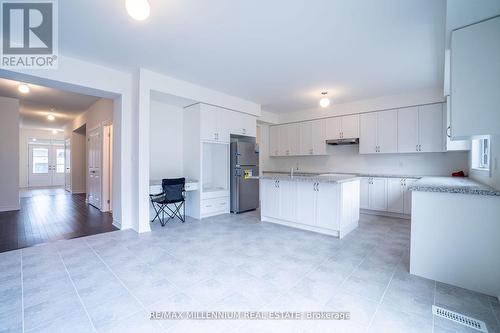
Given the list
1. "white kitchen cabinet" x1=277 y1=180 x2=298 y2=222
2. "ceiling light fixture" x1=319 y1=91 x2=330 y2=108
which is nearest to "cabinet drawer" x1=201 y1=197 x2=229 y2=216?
"white kitchen cabinet" x1=277 y1=180 x2=298 y2=222

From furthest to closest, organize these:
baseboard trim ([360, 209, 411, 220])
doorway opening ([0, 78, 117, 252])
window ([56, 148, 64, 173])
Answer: window ([56, 148, 64, 173]) → baseboard trim ([360, 209, 411, 220]) → doorway opening ([0, 78, 117, 252])

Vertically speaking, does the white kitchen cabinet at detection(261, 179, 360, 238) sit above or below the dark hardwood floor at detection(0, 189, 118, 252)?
above

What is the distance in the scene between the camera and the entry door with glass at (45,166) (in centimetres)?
1046

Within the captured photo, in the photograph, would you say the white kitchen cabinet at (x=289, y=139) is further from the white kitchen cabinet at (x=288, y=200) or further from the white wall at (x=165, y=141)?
the white wall at (x=165, y=141)

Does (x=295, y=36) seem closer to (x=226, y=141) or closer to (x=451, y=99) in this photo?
(x=451, y=99)

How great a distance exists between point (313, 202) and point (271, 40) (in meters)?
2.50

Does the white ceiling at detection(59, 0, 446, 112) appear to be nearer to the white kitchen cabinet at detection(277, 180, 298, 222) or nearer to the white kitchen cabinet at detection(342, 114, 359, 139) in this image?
the white kitchen cabinet at detection(342, 114, 359, 139)

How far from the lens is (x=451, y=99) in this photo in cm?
193

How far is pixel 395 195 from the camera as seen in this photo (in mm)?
4934

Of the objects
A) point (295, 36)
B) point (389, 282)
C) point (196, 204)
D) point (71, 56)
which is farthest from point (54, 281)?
point (295, 36)

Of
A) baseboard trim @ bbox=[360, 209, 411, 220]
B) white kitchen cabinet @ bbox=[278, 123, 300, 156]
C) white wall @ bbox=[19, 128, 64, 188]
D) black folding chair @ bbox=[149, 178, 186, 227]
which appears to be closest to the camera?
black folding chair @ bbox=[149, 178, 186, 227]

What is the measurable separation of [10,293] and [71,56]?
3.05 metres

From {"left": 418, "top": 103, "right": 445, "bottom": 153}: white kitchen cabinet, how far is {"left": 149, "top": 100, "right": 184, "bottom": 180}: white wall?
512 cm

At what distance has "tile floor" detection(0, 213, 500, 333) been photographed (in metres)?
1.69
